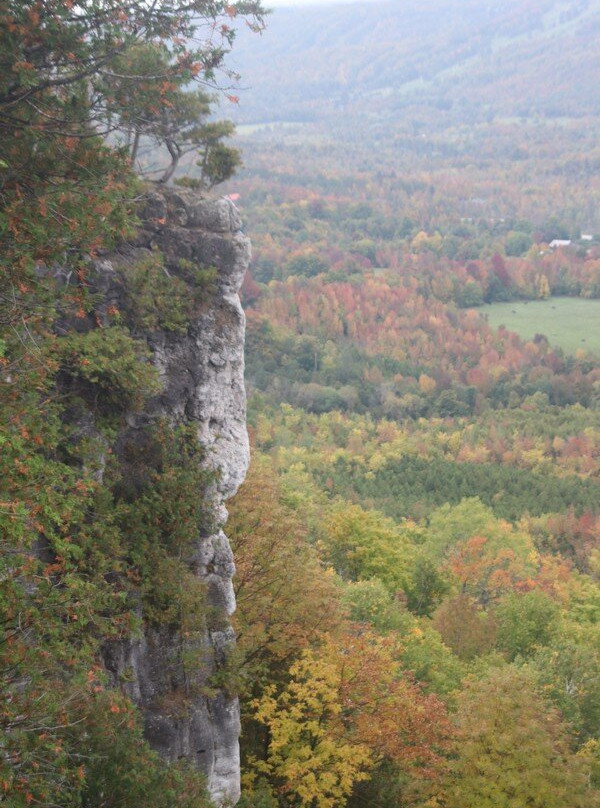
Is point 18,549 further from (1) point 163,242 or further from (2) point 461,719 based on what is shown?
(2) point 461,719

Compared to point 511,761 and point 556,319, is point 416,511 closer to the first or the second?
point 511,761

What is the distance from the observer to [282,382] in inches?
4063

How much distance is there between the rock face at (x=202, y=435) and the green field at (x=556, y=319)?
111m

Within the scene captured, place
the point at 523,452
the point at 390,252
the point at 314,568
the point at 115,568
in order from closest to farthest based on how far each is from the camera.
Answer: the point at 115,568
the point at 314,568
the point at 523,452
the point at 390,252

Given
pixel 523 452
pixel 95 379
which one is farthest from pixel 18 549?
pixel 523 452

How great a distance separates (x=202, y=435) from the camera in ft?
49.9

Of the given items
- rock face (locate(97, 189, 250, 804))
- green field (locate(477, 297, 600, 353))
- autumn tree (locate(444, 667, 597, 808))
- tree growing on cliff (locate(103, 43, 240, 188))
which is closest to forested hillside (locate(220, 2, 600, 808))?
autumn tree (locate(444, 667, 597, 808))

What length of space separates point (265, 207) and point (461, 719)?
15926 cm

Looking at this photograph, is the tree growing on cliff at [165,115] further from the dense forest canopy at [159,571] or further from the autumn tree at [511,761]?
the autumn tree at [511,761]

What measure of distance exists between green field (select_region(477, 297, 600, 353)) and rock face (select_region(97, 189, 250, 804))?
111434 mm

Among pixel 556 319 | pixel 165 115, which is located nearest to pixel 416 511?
pixel 165 115

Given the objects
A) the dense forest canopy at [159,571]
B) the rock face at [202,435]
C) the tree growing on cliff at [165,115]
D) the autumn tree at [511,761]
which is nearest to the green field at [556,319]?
the dense forest canopy at [159,571]

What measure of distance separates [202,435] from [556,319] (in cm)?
12882

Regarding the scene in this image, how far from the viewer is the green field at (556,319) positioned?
12325 cm
